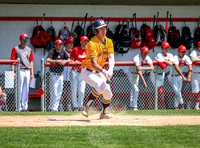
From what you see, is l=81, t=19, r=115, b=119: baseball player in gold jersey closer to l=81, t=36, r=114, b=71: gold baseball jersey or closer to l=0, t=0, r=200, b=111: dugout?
l=81, t=36, r=114, b=71: gold baseball jersey

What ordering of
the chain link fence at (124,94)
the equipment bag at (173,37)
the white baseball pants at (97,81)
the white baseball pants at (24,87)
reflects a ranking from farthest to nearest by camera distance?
1. the equipment bag at (173,37)
2. the chain link fence at (124,94)
3. the white baseball pants at (24,87)
4. the white baseball pants at (97,81)

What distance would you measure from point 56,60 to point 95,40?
9.95 ft

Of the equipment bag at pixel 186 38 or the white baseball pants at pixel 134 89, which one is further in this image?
the equipment bag at pixel 186 38

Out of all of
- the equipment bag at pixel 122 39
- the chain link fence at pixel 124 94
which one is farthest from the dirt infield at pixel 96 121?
the equipment bag at pixel 122 39

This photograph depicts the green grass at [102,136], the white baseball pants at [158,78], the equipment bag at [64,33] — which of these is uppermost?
the equipment bag at [64,33]

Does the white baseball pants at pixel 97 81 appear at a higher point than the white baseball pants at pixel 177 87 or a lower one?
higher

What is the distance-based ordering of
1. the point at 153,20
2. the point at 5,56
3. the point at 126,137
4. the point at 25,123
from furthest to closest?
1. the point at 153,20
2. the point at 5,56
3. the point at 25,123
4. the point at 126,137

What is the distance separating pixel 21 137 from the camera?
6578 millimetres

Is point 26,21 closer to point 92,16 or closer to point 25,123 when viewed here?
point 92,16

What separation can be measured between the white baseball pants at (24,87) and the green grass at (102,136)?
3920mm

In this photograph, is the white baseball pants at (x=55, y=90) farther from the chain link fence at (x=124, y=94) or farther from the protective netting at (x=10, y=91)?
the protective netting at (x=10, y=91)

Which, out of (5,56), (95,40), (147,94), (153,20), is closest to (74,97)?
(147,94)

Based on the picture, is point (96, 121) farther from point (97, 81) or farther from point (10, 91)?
point (10, 91)

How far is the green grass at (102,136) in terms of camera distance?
5988mm
